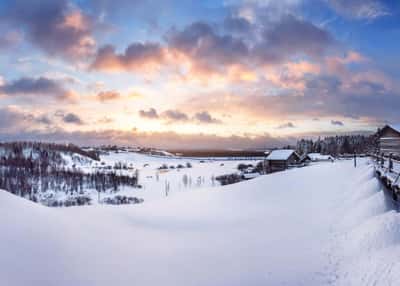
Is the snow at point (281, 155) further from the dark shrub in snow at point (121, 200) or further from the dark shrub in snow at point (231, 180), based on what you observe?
the dark shrub in snow at point (121, 200)

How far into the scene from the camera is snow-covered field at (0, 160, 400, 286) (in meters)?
8.59

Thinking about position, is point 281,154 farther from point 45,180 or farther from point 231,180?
point 45,180

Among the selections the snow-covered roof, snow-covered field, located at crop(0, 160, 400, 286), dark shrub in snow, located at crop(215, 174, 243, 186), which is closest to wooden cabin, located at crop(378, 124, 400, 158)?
snow-covered field, located at crop(0, 160, 400, 286)

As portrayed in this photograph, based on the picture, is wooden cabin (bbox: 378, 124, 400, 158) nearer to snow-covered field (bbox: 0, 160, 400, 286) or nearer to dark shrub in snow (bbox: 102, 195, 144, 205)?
snow-covered field (bbox: 0, 160, 400, 286)

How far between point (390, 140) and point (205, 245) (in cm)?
1830

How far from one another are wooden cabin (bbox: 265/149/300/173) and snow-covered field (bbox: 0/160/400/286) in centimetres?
3301

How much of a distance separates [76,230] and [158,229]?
5.32 m

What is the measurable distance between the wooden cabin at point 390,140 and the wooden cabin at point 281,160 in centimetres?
2747

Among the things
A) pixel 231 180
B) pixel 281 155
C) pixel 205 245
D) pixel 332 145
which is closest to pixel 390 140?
pixel 205 245

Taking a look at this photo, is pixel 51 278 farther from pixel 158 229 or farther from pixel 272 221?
pixel 272 221

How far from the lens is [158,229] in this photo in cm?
1645

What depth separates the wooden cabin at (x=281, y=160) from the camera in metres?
51.8

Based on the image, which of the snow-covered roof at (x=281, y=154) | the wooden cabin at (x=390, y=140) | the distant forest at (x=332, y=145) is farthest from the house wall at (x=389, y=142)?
the distant forest at (x=332, y=145)

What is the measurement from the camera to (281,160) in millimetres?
51969
